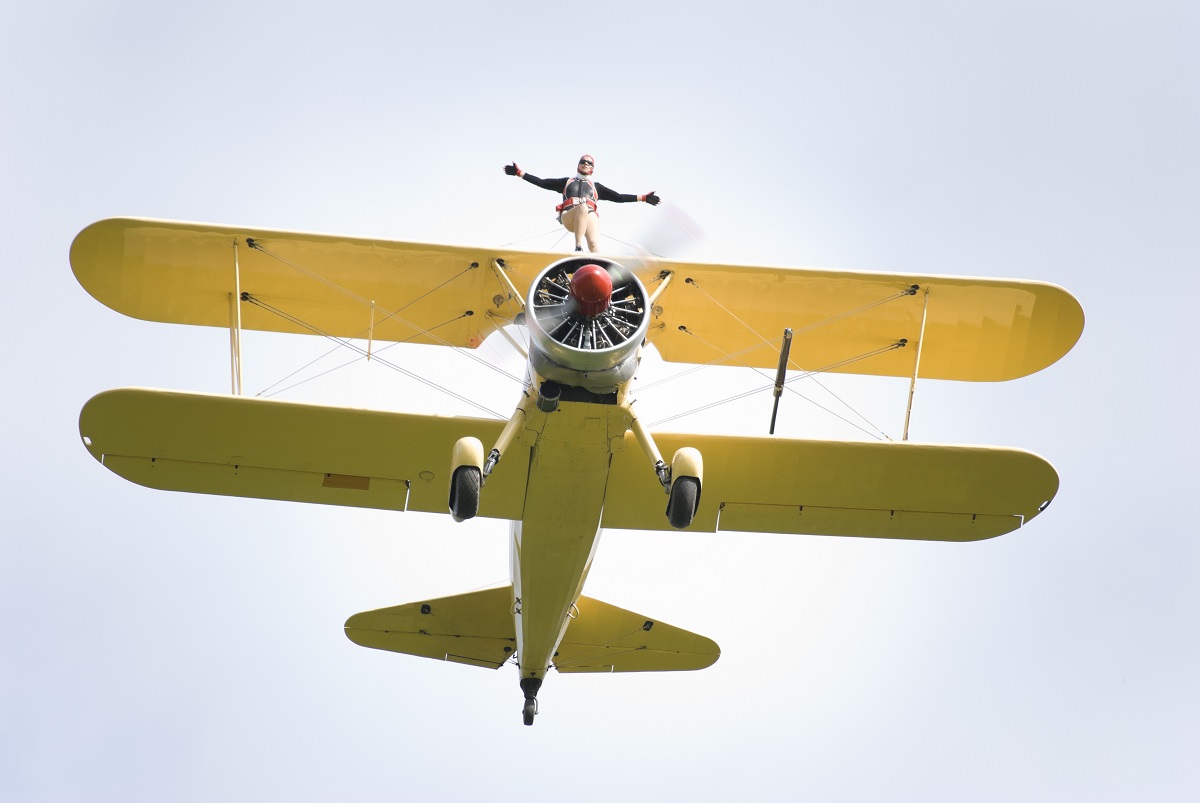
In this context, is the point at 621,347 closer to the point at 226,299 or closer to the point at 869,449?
the point at 869,449

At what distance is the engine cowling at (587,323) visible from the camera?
12047 mm

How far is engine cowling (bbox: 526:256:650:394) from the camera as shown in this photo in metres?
12.0

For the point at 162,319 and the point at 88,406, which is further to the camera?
the point at 162,319

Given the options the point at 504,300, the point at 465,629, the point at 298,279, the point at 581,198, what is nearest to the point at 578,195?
the point at 581,198

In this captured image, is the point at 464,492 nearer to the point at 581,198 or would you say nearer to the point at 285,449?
the point at 285,449

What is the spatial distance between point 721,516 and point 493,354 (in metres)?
2.68

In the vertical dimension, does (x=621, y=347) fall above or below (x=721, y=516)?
above

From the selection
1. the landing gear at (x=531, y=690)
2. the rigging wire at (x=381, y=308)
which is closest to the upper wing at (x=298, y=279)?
the rigging wire at (x=381, y=308)

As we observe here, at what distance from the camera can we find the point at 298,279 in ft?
49.6

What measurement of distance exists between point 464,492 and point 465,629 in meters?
4.52

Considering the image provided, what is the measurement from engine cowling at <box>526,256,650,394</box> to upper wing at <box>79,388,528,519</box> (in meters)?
1.12

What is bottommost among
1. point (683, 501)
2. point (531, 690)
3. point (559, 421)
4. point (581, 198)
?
point (531, 690)

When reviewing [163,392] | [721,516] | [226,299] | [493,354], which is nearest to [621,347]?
[493,354]

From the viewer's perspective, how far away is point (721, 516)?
45.4 feet
